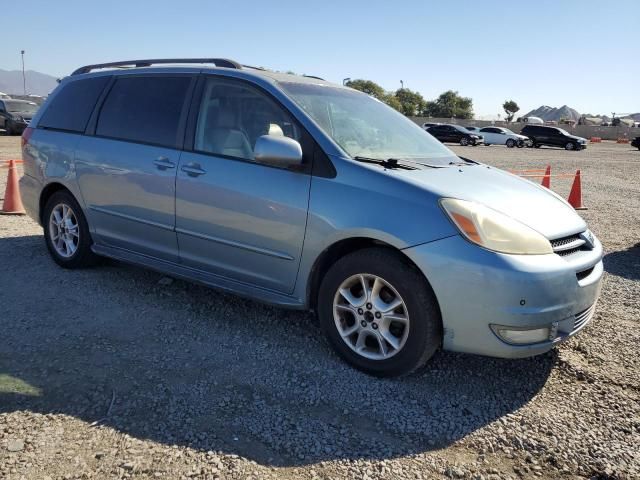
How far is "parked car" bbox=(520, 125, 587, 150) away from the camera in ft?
116

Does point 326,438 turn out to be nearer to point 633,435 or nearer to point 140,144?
point 633,435

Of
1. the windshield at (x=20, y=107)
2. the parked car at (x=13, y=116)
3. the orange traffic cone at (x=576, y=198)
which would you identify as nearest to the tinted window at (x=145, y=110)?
the orange traffic cone at (x=576, y=198)

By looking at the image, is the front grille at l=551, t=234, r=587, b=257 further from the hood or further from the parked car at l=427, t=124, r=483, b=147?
the parked car at l=427, t=124, r=483, b=147

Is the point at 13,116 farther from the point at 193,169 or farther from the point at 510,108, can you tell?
the point at 510,108

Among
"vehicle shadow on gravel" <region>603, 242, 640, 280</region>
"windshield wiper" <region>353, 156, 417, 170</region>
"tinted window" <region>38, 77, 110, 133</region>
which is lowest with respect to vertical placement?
"vehicle shadow on gravel" <region>603, 242, 640, 280</region>

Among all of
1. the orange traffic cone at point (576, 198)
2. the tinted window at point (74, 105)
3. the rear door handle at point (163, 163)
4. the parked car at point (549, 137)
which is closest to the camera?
the rear door handle at point (163, 163)

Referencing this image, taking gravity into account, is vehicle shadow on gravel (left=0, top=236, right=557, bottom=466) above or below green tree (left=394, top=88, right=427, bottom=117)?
below

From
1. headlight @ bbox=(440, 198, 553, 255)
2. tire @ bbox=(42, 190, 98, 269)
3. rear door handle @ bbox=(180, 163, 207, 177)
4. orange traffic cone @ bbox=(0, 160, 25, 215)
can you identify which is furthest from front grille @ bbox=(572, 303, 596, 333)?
orange traffic cone @ bbox=(0, 160, 25, 215)

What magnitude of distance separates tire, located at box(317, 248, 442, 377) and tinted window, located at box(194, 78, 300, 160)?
3.44 ft

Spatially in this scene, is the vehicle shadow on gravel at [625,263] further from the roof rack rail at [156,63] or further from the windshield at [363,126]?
the roof rack rail at [156,63]

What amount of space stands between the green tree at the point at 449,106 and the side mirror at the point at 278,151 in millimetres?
89845

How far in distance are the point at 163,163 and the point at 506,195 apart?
97.8 inches

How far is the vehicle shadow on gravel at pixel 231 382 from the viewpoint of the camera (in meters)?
2.71

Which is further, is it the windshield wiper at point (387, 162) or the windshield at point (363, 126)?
the windshield at point (363, 126)
